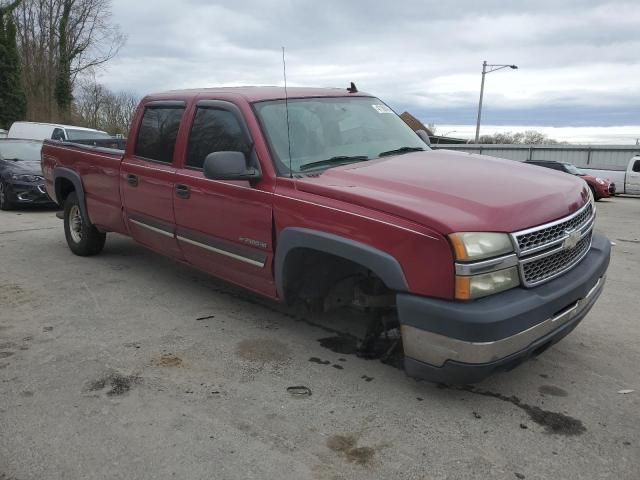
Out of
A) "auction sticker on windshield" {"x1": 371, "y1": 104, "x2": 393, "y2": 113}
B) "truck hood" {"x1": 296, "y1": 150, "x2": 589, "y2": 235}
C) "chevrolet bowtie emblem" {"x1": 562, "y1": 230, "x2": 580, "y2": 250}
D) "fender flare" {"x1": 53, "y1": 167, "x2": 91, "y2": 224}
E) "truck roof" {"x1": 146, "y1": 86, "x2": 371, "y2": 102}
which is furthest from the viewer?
"fender flare" {"x1": 53, "y1": 167, "x2": 91, "y2": 224}

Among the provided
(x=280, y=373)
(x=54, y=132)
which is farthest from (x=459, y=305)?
(x=54, y=132)

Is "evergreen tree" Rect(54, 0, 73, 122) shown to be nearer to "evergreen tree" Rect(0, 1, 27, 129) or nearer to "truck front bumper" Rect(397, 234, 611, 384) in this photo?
"evergreen tree" Rect(0, 1, 27, 129)

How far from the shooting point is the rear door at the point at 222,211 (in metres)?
3.91

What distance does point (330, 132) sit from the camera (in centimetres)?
419

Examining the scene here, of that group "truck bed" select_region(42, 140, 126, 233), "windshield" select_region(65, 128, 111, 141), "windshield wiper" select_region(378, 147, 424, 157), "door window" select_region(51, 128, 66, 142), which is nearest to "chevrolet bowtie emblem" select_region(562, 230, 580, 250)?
"windshield wiper" select_region(378, 147, 424, 157)

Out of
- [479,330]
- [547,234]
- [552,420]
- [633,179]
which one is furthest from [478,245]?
[633,179]

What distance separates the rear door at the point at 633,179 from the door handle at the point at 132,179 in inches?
908

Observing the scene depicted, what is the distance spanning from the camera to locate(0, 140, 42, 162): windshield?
38.2 feet

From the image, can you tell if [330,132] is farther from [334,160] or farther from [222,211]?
[222,211]

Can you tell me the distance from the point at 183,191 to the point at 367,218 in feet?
6.47

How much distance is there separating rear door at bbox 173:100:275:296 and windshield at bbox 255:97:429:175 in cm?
21

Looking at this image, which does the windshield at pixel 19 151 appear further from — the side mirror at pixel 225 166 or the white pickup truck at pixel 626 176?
the white pickup truck at pixel 626 176

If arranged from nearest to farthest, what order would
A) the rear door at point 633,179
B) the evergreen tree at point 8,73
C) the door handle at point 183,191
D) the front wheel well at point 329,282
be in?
the front wheel well at point 329,282 → the door handle at point 183,191 → the rear door at point 633,179 → the evergreen tree at point 8,73

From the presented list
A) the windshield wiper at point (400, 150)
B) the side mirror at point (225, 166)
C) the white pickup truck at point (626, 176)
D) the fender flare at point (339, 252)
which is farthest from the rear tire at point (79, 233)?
the white pickup truck at point (626, 176)
